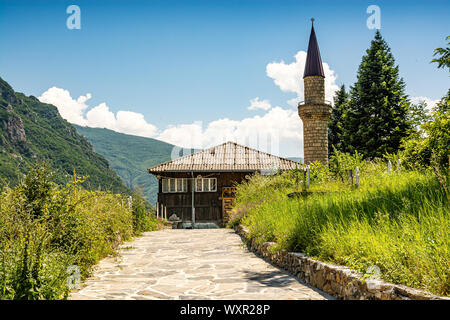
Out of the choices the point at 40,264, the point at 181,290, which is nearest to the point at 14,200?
the point at 40,264

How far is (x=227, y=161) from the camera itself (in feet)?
76.4

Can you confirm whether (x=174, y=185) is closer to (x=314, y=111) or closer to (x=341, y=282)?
(x=314, y=111)

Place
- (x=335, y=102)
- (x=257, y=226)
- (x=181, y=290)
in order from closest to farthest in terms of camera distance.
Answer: (x=181, y=290) → (x=257, y=226) → (x=335, y=102)

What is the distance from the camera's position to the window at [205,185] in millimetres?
23141

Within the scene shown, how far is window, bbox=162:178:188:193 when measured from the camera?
910 inches

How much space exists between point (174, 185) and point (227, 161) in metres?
3.49

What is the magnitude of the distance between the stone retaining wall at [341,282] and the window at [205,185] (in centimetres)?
1656

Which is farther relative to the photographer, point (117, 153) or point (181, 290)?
point (117, 153)

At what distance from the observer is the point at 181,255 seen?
8391 millimetres

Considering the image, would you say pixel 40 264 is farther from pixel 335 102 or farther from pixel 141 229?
pixel 335 102

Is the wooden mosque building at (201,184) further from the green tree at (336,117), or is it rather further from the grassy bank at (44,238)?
the grassy bank at (44,238)

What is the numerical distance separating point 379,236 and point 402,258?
0.64 meters

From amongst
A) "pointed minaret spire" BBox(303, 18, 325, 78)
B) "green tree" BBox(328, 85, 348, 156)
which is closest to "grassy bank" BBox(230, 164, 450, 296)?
"pointed minaret spire" BBox(303, 18, 325, 78)

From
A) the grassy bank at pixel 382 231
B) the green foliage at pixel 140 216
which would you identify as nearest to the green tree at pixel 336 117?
the green foliage at pixel 140 216
